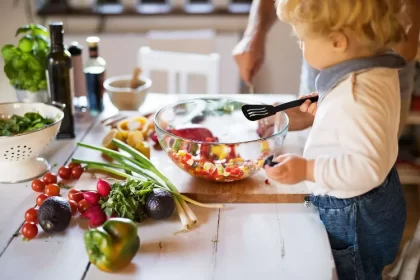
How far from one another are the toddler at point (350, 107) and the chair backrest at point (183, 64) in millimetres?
1155

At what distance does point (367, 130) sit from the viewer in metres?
0.92

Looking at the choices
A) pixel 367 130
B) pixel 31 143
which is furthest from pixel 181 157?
pixel 367 130

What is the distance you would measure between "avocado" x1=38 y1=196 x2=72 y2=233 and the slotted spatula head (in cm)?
43

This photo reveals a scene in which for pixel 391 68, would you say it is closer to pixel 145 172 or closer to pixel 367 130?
pixel 367 130

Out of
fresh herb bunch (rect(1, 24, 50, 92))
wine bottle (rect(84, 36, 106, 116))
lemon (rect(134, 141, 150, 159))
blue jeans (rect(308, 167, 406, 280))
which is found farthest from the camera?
wine bottle (rect(84, 36, 106, 116))

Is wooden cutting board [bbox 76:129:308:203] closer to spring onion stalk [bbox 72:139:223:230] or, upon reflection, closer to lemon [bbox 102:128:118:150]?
spring onion stalk [bbox 72:139:223:230]

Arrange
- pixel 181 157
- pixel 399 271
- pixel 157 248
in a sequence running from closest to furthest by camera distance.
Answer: pixel 157 248
pixel 181 157
pixel 399 271

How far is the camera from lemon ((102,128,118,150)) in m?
1.46

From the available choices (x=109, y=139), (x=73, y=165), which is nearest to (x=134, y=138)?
(x=109, y=139)

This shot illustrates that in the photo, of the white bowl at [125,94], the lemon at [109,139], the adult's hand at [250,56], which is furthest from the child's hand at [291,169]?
the white bowl at [125,94]

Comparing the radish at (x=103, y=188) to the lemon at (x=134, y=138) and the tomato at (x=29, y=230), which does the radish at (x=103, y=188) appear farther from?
the lemon at (x=134, y=138)

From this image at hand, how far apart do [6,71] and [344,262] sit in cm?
108

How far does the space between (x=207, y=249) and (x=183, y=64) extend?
128cm

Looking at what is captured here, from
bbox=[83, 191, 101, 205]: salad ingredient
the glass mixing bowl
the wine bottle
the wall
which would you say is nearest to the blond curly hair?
the glass mixing bowl
